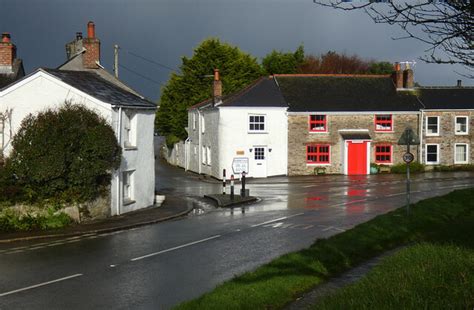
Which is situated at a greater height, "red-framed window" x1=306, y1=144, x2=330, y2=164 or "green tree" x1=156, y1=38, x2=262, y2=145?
"green tree" x1=156, y1=38, x2=262, y2=145

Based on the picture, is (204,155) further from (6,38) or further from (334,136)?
(6,38)

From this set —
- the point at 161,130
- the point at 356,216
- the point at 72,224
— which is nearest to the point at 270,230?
the point at 356,216

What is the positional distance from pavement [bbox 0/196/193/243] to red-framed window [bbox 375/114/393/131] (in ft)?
83.9

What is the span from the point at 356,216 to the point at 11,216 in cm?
1311

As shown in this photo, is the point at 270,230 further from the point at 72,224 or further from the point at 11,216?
the point at 11,216

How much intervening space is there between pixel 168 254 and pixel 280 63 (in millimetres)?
69502

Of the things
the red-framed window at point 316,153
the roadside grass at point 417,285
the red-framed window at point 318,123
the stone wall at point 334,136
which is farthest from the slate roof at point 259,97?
the roadside grass at point 417,285

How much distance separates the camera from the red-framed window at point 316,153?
52344 mm

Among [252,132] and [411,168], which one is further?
[411,168]

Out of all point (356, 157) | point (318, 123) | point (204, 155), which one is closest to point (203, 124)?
point (204, 155)

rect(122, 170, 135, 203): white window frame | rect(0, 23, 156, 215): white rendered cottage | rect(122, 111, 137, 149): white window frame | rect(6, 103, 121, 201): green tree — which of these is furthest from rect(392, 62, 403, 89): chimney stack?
rect(6, 103, 121, 201): green tree

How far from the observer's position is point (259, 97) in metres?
51.9

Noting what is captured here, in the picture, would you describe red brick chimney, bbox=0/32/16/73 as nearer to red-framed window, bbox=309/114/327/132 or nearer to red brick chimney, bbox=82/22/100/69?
red brick chimney, bbox=82/22/100/69

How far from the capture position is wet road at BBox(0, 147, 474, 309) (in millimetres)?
12477
